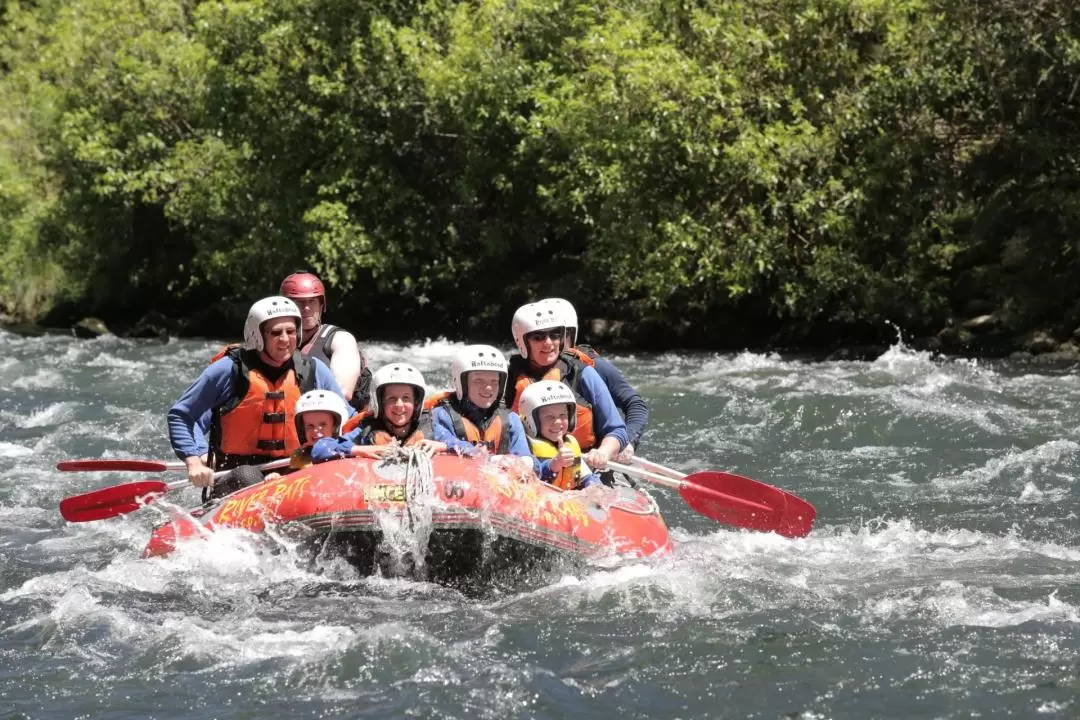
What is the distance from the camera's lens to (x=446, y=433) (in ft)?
22.5

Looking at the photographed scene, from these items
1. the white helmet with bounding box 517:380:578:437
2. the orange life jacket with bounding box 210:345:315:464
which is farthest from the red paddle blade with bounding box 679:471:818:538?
the orange life jacket with bounding box 210:345:315:464

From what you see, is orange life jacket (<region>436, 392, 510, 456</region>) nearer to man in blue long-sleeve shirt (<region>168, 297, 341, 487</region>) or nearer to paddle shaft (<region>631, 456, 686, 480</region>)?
man in blue long-sleeve shirt (<region>168, 297, 341, 487</region>)

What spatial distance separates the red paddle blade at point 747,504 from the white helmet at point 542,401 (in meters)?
1.10

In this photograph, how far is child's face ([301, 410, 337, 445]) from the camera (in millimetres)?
6996

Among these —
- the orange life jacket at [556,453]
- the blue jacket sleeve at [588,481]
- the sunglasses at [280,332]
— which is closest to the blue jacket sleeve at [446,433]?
the orange life jacket at [556,453]

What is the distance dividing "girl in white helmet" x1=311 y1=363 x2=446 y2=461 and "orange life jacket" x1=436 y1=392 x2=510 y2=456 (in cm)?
14

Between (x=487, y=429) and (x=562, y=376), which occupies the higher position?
(x=562, y=376)

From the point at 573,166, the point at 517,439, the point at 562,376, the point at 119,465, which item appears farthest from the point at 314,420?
the point at 573,166

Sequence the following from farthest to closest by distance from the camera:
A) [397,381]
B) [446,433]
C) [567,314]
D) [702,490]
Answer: [702,490] < [567,314] < [446,433] < [397,381]

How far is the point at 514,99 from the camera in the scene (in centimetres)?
1902

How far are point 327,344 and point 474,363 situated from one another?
4.90 feet

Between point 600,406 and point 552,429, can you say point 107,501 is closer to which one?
point 552,429

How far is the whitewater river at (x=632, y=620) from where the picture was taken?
502cm

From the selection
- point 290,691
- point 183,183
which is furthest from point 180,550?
point 183,183
